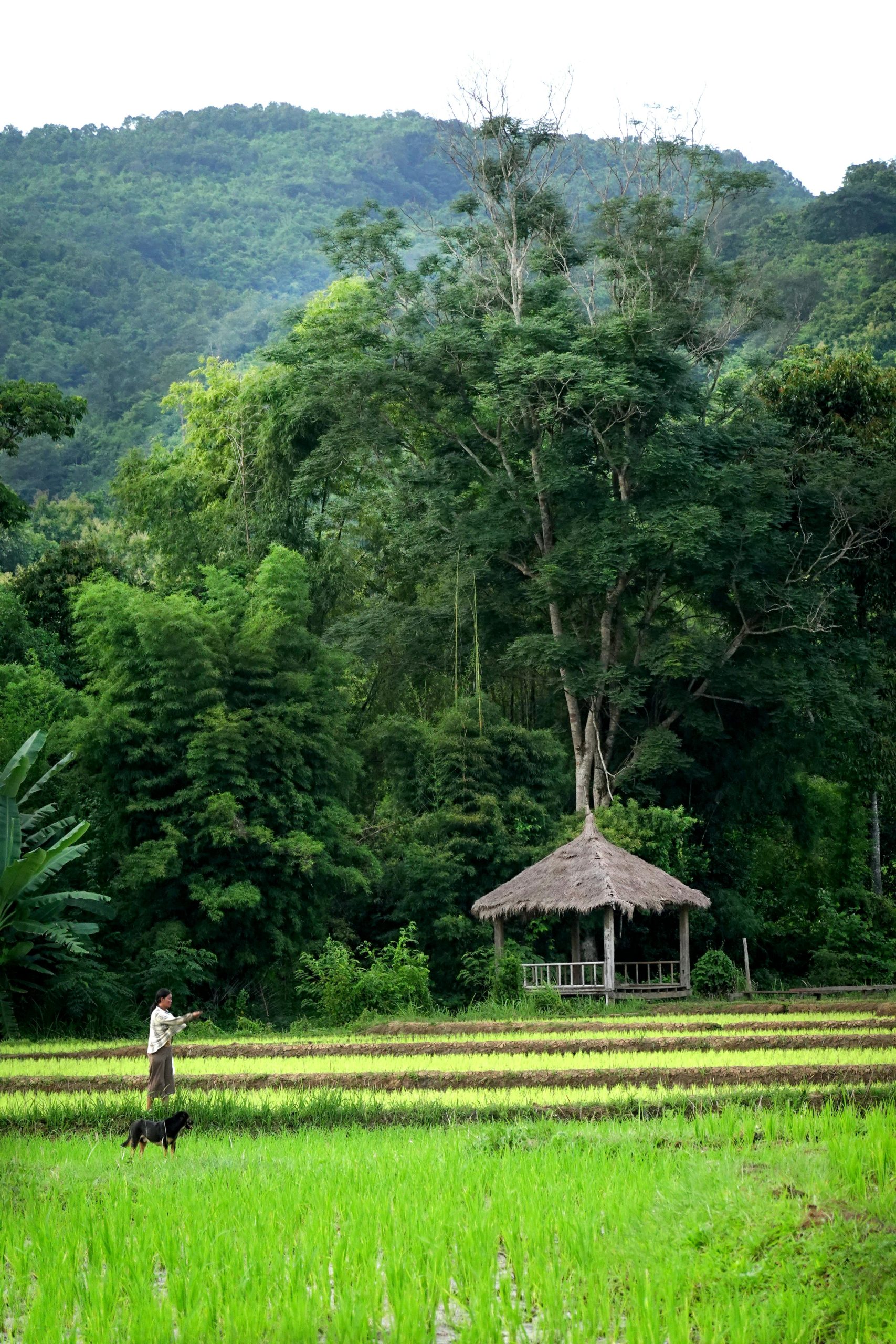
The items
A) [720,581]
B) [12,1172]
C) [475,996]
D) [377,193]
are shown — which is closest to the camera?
[12,1172]

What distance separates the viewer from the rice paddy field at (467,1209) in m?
5.55

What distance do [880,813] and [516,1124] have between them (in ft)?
77.2

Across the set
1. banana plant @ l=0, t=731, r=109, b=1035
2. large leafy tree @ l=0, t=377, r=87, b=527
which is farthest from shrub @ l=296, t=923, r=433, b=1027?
large leafy tree @ l=0, t=377, r=87, b=527

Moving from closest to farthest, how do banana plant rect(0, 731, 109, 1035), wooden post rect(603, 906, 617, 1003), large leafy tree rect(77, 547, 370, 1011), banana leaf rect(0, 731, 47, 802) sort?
banana plant rect(0, 731, 109, 1035) → banana leaf rect(0, 731, 47, 802) → large leafy tree rect(77, 547, 370, 1011) → wooden post rect(603, 906, 617, 1003)

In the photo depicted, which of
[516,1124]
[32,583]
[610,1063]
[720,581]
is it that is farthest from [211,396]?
[516,1124]

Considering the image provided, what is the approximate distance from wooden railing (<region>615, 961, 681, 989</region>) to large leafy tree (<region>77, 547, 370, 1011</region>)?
5271 millimetres

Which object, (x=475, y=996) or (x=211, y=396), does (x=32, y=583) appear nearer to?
(x=211, y=396)

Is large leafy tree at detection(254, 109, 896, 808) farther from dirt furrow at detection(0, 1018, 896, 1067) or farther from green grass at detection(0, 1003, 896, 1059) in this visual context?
dirt furrow at detection(0, 1018, 896, 1067)

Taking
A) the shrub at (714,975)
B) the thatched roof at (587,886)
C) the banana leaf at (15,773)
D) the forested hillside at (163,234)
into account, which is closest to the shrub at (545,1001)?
the thatched roof at (587,886)

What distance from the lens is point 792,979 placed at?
2958cm

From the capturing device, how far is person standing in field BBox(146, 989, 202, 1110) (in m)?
11.0

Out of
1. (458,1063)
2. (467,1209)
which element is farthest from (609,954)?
(467,1209)

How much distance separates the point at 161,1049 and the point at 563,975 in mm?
15490

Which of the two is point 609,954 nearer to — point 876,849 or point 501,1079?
point 876,849
